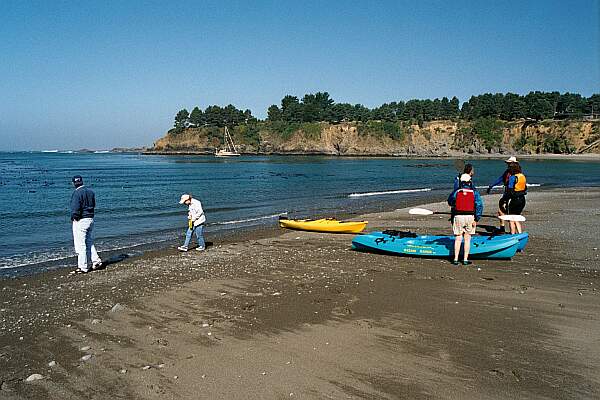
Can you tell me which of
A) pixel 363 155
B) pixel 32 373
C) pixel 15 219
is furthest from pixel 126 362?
pixel 363 155

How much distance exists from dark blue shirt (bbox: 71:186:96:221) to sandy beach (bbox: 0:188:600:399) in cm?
140

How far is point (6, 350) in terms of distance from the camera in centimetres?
659

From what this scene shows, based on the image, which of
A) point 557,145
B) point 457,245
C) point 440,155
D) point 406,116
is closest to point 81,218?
point 457,245

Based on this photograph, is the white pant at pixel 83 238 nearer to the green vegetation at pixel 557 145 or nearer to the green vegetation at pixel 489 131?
the green vegetation at pixel 557 145

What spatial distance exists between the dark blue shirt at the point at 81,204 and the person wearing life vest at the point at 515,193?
35.3 feet

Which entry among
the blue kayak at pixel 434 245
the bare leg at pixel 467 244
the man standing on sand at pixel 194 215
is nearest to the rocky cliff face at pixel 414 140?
the blue kayak at pixel 434 245

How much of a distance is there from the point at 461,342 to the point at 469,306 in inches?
65.3

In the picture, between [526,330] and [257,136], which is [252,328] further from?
[257,136]

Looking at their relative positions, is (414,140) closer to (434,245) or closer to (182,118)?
(182,118)

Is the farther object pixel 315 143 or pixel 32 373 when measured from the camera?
pixel 315 143

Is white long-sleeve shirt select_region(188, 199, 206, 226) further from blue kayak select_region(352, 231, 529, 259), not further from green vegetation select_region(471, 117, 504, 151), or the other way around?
green vegetation select_region(471, 117, 504, 151)

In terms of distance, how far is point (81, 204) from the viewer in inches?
424

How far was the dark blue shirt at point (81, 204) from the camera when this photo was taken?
35.2 feet

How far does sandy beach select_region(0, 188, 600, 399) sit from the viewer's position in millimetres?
5375
